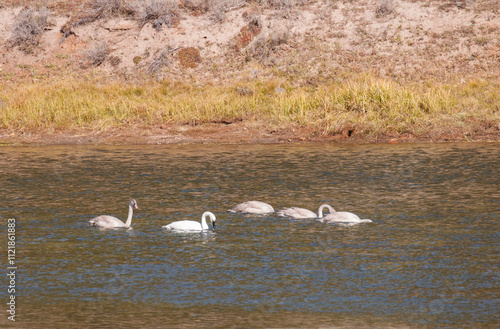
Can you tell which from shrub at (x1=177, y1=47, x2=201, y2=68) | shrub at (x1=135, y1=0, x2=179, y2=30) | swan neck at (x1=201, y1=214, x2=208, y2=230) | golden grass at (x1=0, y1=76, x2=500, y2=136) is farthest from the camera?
shrub at (x1=135, y1=0, x2=179, y2=30)

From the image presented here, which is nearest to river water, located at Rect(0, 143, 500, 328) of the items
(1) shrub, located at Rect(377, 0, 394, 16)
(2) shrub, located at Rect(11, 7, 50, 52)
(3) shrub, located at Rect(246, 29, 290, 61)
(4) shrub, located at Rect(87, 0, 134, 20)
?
(3) shrub, located at Rect(246, 29, 290, 61)

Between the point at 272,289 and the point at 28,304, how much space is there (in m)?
3.25

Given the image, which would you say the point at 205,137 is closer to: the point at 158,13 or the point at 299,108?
the point at 299,108

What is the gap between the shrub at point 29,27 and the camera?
37906 mm

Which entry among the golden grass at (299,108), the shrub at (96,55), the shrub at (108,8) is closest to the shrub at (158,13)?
the shrub at (108,8)

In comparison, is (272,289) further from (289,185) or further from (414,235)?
(289,185)

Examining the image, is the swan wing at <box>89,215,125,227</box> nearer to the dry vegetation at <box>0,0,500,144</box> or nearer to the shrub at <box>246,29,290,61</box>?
the dry vegetation at <box>0,0,500,144</box>

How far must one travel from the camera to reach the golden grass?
26.0 meters

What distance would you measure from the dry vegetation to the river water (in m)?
5.64

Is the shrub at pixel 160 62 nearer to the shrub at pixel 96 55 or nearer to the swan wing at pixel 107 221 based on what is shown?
the shrub at pixel 96 55

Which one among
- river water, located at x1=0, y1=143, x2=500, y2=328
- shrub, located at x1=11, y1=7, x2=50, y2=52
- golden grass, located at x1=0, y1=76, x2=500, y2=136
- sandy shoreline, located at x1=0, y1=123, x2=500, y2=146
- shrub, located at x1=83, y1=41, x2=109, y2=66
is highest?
shrub, located at x1=11, y1=7, x2=50, y2=52

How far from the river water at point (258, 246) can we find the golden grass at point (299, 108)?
15.6ft

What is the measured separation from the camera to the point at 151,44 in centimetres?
3703

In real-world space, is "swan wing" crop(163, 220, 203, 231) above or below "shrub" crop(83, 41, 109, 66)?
below
